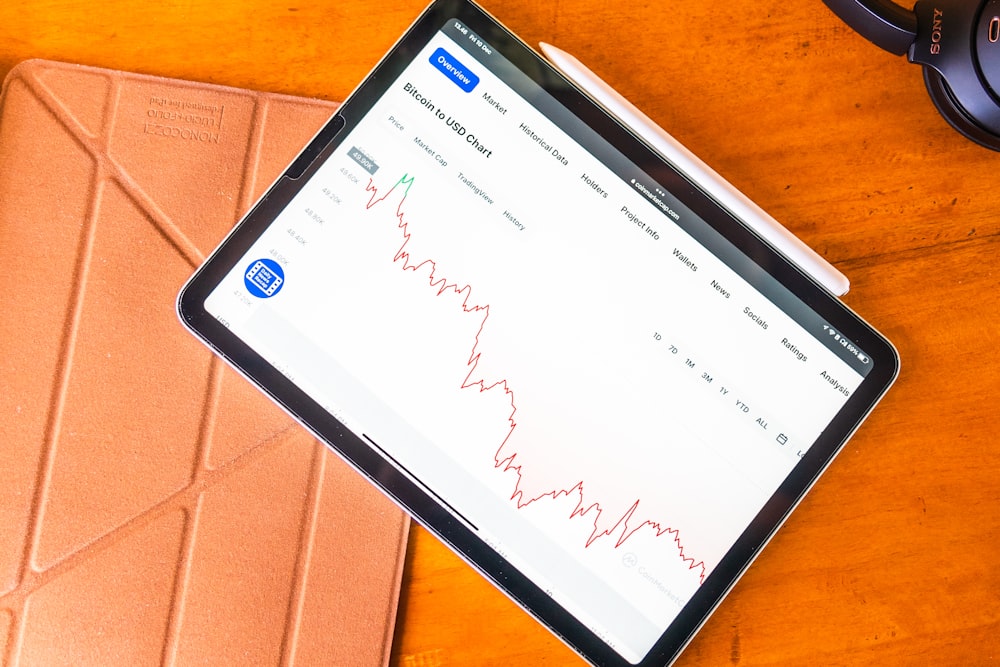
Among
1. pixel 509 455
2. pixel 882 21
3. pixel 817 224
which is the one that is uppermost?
pixel 882 21

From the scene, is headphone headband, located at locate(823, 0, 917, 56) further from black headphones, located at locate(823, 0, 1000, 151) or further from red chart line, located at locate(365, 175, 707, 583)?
red chart line, located at locate(365, 175, 707, 583)

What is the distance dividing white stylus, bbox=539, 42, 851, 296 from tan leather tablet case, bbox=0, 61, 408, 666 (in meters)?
0.18

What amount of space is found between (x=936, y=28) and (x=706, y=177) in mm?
164

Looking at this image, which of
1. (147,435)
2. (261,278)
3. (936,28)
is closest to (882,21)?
(936,28)

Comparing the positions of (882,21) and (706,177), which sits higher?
(882,21)

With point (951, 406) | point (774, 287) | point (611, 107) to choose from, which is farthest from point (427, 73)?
point (951, 406)

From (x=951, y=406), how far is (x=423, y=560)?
37 centimetres

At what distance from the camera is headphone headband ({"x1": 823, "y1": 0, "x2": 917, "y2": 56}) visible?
1.39 ft

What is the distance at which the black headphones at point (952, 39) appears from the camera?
1.36 ft

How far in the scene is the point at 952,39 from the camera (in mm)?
424

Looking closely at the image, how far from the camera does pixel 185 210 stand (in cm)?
48

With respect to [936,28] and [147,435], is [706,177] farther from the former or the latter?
[147,435]

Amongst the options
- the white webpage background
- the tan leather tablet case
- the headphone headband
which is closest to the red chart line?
the white webpage background

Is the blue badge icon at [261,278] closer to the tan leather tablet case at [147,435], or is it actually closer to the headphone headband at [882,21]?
the tan leather tablet case at [147,435]
